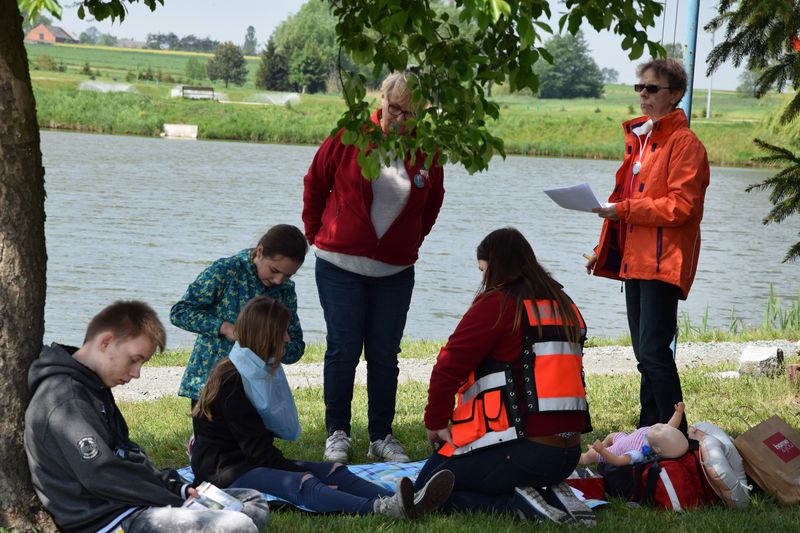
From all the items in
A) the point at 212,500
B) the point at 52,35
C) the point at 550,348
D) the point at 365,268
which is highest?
the point at 52,35

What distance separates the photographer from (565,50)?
107375mm

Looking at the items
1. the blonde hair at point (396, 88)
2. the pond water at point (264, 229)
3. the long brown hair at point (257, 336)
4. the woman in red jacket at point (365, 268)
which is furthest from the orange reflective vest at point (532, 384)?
the pond water at point (264, 229)

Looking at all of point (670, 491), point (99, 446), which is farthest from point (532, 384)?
point (99, 446)

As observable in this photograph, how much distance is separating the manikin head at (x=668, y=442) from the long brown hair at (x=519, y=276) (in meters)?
0.87

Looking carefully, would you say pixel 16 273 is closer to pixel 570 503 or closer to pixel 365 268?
pixel 365 268

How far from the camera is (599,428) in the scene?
681cm

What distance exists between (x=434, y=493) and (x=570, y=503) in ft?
2.02

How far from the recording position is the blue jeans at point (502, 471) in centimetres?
469

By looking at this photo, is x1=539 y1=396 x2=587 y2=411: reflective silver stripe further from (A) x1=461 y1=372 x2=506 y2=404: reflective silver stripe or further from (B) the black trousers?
(B) the black trousers

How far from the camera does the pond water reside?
50.2 ft

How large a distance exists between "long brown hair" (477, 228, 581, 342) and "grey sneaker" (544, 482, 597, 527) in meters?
0.69

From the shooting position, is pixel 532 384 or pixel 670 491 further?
pixel 670 491

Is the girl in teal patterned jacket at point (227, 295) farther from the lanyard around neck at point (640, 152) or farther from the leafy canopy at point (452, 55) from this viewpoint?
the lanyard around neck at point (640, 152)

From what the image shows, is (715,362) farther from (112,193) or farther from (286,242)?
(112,193)
